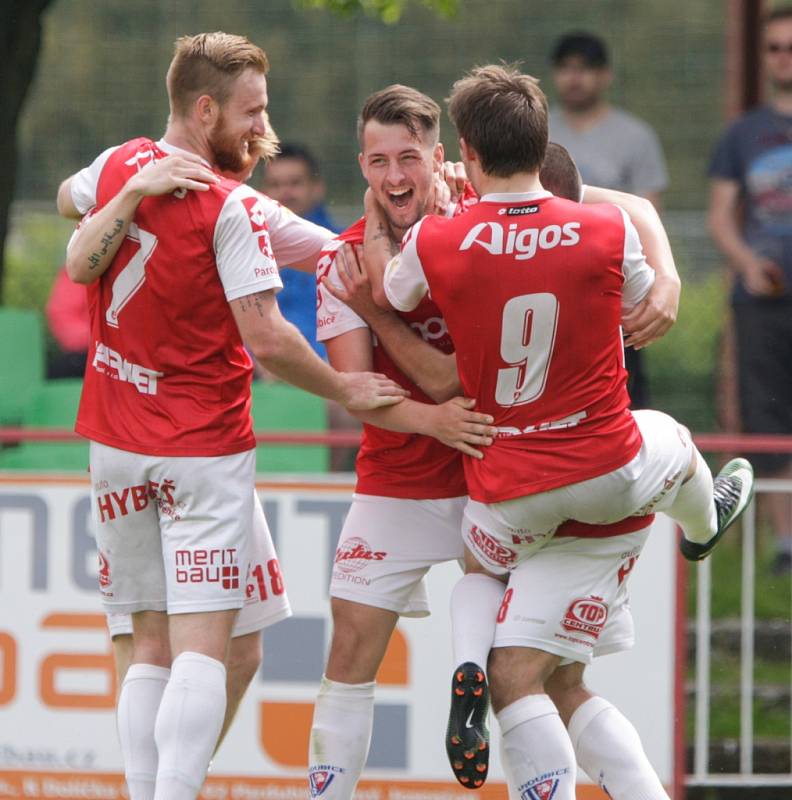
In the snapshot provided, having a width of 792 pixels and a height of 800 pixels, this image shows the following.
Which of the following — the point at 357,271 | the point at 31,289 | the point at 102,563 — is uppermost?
the point at 31,289

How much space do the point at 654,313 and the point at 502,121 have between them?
73cm

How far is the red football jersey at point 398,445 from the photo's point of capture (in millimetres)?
4691

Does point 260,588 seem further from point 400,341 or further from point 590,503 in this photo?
point 590,503

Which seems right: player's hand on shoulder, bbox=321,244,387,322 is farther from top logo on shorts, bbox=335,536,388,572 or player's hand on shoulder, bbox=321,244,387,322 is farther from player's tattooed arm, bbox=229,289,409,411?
top logo on shorts, bbox=335,536,388,572

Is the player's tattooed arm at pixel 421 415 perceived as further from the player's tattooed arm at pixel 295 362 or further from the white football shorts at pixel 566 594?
the white football shorts at pixel 566 594

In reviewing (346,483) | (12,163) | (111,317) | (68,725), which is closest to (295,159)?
(12,163)

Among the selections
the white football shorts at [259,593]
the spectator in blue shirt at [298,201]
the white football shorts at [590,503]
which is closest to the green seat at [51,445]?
the spectator in blue shirt at [298,201]

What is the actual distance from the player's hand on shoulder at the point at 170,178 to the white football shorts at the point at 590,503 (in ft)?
3.77

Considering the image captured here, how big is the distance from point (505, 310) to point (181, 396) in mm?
992

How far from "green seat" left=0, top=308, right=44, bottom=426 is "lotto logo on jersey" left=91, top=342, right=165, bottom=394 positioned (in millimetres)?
3218

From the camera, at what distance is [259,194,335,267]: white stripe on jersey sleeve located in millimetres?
4809

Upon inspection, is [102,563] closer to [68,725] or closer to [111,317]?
[111,317]

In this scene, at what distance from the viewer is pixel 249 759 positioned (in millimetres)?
6184

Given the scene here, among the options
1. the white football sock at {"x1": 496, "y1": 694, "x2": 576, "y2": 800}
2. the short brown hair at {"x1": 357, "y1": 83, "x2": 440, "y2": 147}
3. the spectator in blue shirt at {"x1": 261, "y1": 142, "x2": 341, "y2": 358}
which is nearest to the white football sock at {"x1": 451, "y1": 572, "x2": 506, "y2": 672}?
the white football sock at {"x1": 496, "y1": 694, "x2": 576, "y2": 800}
